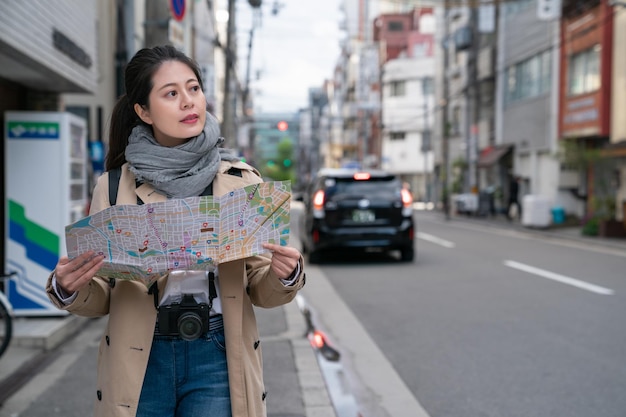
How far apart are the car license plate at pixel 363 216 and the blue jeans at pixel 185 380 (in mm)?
10573

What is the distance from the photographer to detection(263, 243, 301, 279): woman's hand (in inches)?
79.1

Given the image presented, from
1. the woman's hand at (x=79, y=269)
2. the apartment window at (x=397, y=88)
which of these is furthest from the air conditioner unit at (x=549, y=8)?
the apartment window at (x=397, y=88)

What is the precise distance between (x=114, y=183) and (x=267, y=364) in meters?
3.76

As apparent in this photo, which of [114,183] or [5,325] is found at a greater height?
[114,183]

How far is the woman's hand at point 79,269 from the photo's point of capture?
195 cm

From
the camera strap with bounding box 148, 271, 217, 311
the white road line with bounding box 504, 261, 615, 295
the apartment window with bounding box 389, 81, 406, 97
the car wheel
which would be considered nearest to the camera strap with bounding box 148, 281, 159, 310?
the camera strap with bounding box 148, 271, 217, 311

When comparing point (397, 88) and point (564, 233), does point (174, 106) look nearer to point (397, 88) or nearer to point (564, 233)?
point (564, 233)

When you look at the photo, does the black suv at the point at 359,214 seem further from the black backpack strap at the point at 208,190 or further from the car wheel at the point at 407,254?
the black backpack strap at the point at 208,190

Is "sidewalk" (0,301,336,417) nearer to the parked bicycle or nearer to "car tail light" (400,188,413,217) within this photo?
the parked bicycle

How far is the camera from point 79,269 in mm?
1957

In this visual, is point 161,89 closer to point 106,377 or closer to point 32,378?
point 106,377

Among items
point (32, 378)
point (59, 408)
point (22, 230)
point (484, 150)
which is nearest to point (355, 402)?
point (59, 408)

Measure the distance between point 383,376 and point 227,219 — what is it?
3.80 m

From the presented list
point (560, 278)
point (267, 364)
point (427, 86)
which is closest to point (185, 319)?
point (267, 364)
